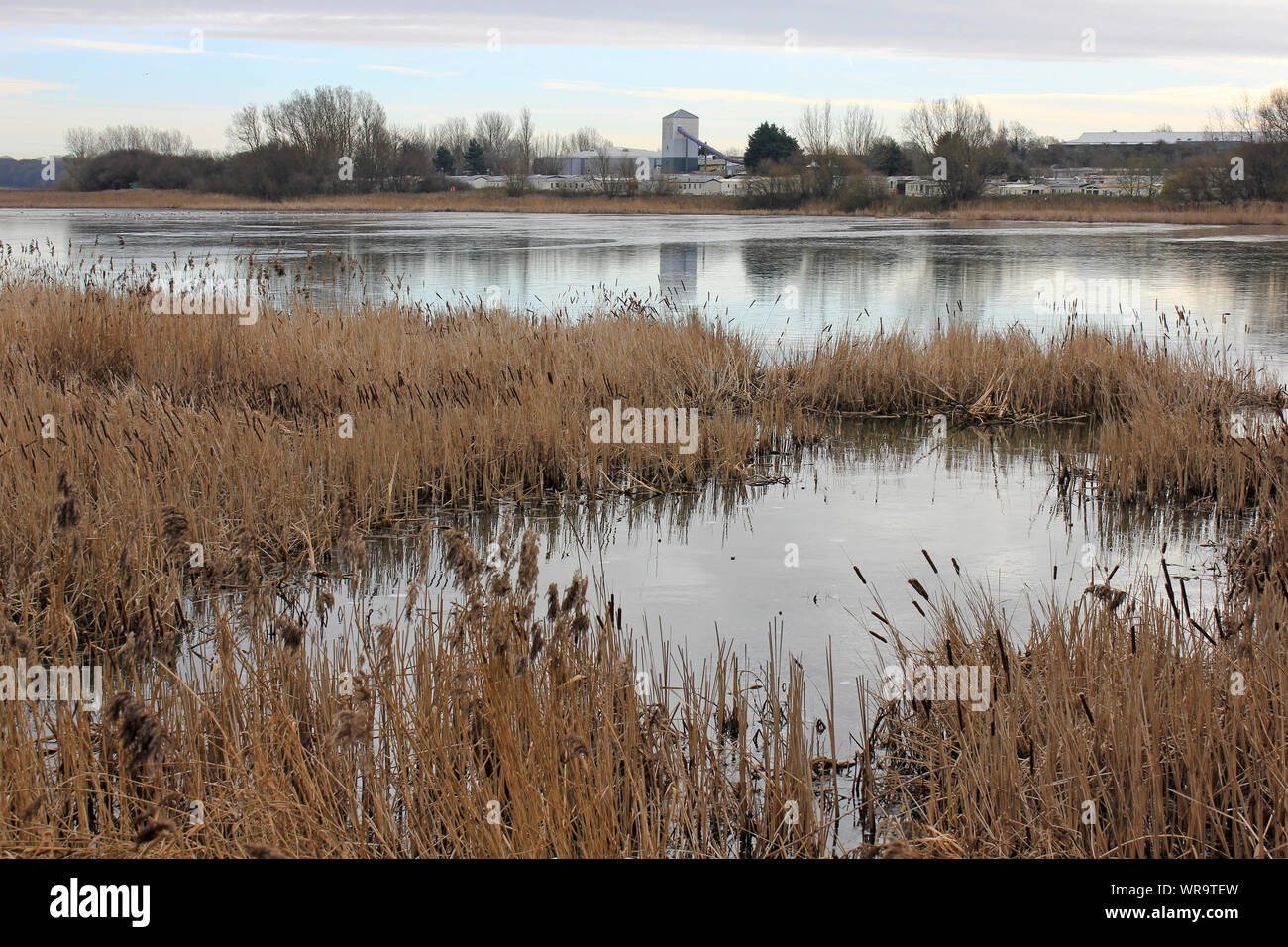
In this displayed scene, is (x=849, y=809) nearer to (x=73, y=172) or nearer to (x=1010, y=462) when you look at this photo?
(x=1010, y=462)

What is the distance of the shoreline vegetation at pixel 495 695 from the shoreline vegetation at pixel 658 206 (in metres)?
41.1

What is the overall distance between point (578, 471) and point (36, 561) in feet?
11.7

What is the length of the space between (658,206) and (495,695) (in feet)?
189

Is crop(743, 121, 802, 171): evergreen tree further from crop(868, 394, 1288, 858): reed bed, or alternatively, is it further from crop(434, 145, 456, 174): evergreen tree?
crop(868, 394, 1288, 858): reed bed

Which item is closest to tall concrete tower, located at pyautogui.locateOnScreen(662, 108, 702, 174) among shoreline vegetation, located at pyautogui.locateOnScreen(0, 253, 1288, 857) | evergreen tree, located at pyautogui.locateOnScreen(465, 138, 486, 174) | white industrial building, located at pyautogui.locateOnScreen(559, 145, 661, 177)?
white industrial building, located at pyautogui.locateOnScreen(559, 145, 661, 177)

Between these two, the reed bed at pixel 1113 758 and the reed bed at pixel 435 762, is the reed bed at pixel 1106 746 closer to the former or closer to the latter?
the reed bed at pixel 1113 758

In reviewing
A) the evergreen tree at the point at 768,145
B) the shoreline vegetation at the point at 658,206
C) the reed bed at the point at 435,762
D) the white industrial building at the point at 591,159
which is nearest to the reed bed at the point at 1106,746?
the reed bed at the point at 435,762

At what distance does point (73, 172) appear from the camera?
75250 mm

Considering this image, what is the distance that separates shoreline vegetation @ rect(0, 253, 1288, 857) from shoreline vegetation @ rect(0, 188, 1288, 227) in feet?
135

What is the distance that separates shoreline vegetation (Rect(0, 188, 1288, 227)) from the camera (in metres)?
45.2

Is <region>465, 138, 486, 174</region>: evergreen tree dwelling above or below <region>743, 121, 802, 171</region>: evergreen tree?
above

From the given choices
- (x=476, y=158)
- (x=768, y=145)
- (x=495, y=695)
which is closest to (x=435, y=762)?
(x=495, y=695)
